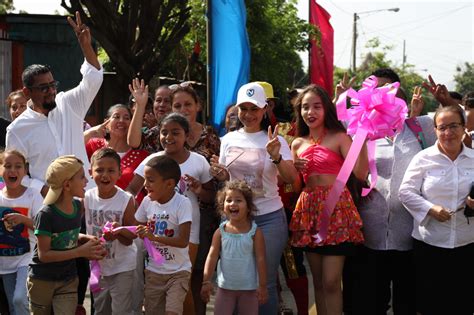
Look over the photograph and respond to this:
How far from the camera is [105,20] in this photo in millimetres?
15391

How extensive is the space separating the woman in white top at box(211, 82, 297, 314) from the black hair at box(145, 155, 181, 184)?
322 millimetres

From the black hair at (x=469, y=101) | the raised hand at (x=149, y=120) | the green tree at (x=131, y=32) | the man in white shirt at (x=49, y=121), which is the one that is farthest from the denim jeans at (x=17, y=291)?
the green tree at (x=131, y=32)

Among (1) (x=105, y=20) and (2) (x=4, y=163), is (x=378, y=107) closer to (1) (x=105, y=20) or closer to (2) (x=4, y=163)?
(2) (x=4, y=163)

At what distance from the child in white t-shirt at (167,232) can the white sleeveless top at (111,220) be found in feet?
0.51

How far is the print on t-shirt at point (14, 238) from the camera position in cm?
565

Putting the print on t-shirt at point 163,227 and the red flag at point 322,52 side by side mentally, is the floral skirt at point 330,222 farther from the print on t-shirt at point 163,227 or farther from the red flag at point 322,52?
the red flag at point 322,52

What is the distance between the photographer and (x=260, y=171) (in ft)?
18.6

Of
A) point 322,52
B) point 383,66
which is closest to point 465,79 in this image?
A: point 383,66

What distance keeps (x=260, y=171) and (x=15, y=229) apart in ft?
6.19

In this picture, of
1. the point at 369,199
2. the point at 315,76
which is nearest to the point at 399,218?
the point at 369,199

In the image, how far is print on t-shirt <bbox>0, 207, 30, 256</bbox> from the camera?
5.65 metres

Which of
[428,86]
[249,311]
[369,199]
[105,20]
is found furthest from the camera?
[105,20]

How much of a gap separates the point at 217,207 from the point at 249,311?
815mm

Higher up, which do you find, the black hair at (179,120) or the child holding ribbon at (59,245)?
the black hair at (179,120)
